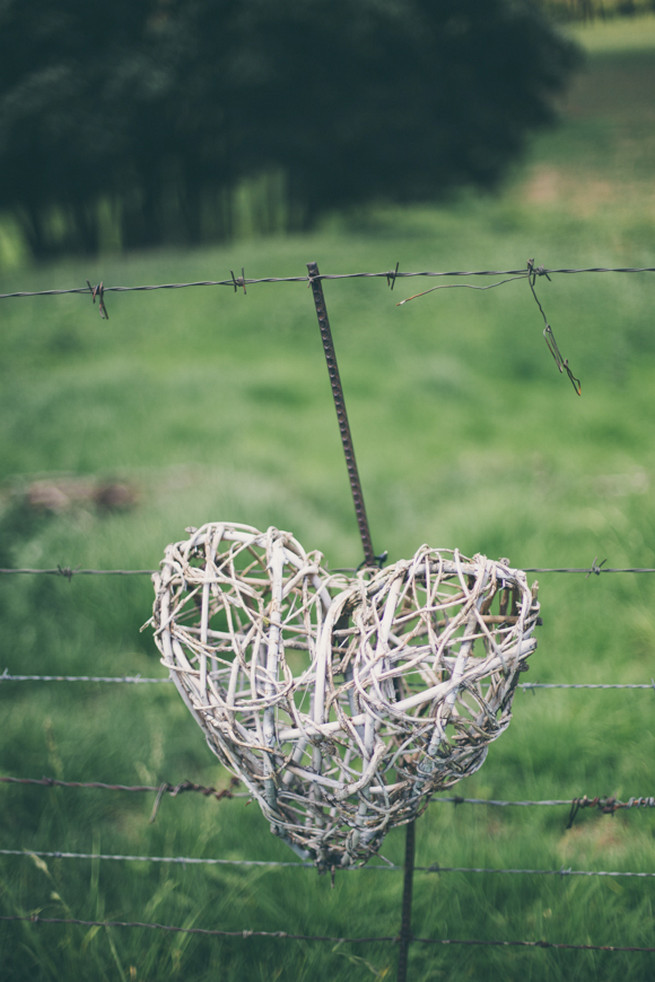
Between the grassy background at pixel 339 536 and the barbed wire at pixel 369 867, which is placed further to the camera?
the grassy background at pixel 339 536

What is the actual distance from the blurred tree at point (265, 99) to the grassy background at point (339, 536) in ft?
10.7

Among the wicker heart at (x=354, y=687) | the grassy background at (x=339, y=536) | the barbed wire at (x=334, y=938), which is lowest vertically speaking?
the grassy background at (x=339, y=536)

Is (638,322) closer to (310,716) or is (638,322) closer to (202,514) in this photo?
(202,514)

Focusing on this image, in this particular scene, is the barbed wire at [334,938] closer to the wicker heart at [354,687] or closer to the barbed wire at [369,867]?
the barbed wire at [369,867]

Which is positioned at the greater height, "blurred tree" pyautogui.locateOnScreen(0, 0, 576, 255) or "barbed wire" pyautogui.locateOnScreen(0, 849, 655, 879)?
"blurred tree" pyautogui.locateOnScreen(0, 0, 576, 255)

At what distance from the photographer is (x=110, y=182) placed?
1588 centimetres

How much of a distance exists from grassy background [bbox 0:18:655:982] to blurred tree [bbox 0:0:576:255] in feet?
10.7

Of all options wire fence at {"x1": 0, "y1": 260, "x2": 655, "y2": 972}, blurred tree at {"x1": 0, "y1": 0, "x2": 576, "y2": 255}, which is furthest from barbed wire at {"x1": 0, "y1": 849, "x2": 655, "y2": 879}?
blurred tree at {"x1": 0, "y1": 0, "x2": 576, "y2": 255}

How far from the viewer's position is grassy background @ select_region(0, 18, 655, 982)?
2.06 metres

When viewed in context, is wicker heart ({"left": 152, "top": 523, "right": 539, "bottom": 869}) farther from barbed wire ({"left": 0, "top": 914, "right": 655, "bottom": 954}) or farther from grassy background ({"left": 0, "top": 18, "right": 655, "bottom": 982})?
grassy background ({"left": 0, "top": 18, "right": 655, "bottom": 982})

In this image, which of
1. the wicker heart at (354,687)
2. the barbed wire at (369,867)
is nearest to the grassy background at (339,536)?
the barbed wire at (369,867)

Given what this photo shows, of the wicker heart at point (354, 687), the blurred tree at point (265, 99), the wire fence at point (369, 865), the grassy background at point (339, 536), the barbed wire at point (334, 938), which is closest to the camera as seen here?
the wicker heart at point (354, 687)

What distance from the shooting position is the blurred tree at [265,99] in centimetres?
1303

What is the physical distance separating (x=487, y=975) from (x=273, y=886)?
0.69 m
